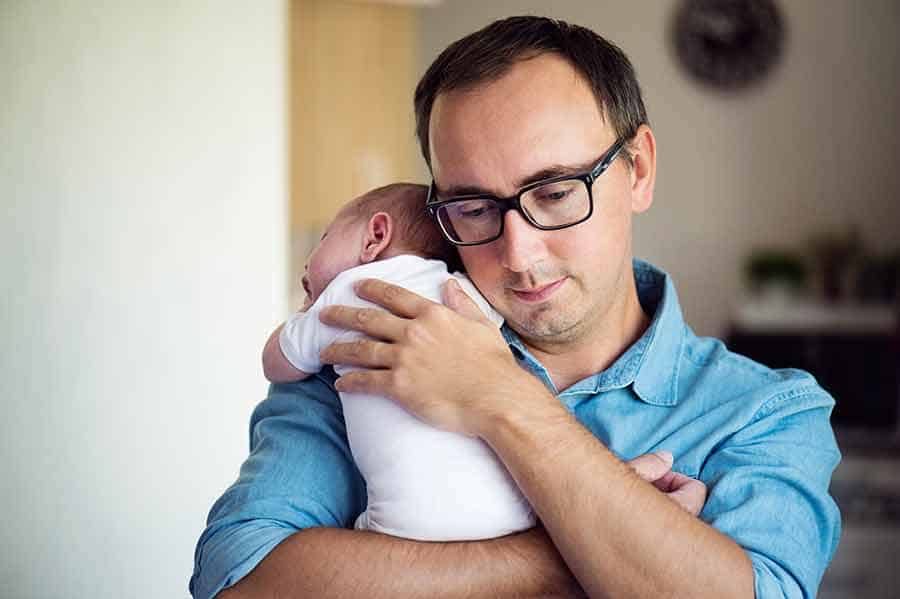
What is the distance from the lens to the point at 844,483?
4.97 metres

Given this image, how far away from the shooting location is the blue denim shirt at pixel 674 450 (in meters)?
1.20

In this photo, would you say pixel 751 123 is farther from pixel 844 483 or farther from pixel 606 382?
pixel 606 382

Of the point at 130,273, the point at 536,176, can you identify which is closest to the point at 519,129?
the point at 536,176

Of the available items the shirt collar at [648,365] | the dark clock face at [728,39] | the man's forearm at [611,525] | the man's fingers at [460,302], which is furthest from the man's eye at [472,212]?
the dark clock face at [728,39]

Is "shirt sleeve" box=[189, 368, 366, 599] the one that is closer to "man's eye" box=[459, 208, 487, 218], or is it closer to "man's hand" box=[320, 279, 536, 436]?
"man's hand" box=[320, 279, 536, 436]

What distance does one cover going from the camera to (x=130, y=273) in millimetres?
2164

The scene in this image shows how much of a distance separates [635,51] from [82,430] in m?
4.99

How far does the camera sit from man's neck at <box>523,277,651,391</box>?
1.45 meters

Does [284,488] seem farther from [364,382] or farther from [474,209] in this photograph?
[474,209]

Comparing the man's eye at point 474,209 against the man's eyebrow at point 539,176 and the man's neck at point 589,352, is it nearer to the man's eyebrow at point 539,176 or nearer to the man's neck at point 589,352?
the man's eyebrow at point 539,176

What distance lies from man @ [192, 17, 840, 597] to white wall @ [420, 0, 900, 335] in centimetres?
502

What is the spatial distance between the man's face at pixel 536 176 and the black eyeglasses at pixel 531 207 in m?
0.01

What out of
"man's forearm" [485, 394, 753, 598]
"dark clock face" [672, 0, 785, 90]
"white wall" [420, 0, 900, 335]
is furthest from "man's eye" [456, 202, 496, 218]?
"dark clock face" [672, 0, 785, 90]

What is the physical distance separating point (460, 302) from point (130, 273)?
1.14 metres
